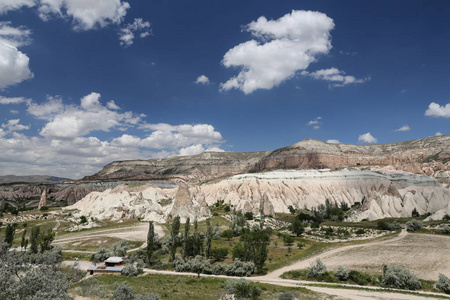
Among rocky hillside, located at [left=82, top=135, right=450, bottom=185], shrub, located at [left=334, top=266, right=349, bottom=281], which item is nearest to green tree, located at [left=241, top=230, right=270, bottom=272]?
shrub, located at [left=334, top=266, right=349, bottom=281]

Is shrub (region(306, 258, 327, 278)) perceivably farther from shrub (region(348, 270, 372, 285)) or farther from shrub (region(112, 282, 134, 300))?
shrub (region(112, 282, 134, 300))

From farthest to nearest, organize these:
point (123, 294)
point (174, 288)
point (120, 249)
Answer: point (120, 249)
point (174, 288)
point (123, 294)

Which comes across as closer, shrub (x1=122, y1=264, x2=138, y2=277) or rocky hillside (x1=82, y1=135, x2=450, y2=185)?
shrub (x1=122, y1=264, x2=138, y2=277)

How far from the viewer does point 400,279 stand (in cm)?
2728

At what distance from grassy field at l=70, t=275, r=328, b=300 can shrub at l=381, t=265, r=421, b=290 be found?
9.30 m

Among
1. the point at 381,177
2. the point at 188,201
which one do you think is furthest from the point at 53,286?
the point at 381,177

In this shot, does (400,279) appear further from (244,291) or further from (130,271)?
(130,271)

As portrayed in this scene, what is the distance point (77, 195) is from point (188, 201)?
85.9 meters

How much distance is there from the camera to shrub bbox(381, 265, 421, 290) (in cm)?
2686

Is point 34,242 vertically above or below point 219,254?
above

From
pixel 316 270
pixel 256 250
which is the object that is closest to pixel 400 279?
pixel 316 270

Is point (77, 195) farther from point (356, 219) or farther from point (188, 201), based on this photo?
point (356, 219)

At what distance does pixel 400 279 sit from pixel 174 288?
22820mm

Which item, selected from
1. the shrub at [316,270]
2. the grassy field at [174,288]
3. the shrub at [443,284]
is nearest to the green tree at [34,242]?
the grassy field at [174,288]
